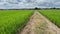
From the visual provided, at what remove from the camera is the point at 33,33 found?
11.8 m

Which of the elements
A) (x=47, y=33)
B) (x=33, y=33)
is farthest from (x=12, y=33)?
(x=47, y=33)

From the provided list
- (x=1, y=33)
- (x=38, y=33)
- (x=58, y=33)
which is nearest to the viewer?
(x=1, y=33)

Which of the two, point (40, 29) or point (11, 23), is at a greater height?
point (11, 23)

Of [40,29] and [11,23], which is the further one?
[11,23]

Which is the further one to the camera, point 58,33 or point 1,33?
point 58,33

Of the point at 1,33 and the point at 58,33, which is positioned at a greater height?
the point at 1,33

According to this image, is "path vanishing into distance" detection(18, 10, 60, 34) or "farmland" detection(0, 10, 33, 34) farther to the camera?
"path vanishing into distance" detection(18, 10, 60, 34)

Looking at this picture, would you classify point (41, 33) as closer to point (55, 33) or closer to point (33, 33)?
point (33, 33)

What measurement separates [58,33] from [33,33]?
5.70 feet

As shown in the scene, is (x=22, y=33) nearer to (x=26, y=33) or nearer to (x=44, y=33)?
(x=26, y=33)

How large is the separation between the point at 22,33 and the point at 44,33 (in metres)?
1.49

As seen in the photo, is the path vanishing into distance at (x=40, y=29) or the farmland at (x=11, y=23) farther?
the path vanishing into distance at (x=40, y=29)

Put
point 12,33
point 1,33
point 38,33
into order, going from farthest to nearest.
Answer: point 38,33 → point 12,33 → point 1,33

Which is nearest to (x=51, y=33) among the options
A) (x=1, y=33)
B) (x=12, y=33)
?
(x=12, y=33)
